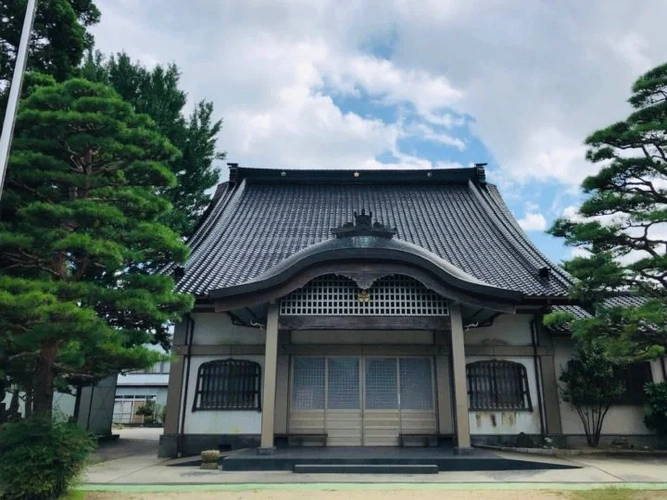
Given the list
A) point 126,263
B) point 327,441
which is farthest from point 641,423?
point 126,263

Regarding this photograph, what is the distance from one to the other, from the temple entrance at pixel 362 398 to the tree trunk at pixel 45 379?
6.15 meters

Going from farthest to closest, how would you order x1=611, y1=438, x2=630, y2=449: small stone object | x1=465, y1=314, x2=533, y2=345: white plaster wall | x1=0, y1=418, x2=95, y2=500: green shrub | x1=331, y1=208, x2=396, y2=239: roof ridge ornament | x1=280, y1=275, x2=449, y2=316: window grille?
x1=465, y1=314, x2=533, y2=345: white plaster wall < x1=611, y1=438, x2=630, y2=449: small stone object < x1=331, y1=208, x2=396, y2=239: roof ridge ornament < x1=280, y1=275, x2=449, y2=316: window grille < x1=0, y1=418, x2=95, y2=500: green shrub

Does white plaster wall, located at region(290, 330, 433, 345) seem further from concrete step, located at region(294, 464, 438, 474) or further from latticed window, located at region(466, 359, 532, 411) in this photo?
concrete step, located at region(294, 464, 438, 474)

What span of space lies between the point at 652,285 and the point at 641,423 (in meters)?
6.45

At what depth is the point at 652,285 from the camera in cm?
740

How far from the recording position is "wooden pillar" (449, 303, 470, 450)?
9.54m

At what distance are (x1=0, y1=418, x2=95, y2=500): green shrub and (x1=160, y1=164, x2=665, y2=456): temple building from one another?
4.33m

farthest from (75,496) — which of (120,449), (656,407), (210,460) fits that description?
(656,407)

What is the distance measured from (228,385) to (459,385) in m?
5.77

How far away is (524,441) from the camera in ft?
36.6

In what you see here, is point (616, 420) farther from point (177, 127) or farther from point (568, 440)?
point (177, 127)

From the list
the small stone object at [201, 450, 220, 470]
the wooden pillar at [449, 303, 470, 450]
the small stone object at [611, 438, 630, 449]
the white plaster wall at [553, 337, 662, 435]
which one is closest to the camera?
the small stone object at [201, 450, 220, 470]

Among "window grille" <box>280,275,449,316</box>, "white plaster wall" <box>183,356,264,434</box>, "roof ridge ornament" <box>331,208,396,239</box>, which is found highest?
"roof ridge ornament" <box>331,208,396,239</box>

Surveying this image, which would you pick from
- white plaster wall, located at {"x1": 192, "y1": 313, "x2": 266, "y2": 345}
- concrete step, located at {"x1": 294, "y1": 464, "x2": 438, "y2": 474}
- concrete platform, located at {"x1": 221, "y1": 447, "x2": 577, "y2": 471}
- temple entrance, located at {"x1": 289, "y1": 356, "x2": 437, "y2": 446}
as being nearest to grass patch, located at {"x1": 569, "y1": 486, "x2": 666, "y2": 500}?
concrete platform, located at {"x1": 221, "y1": 447, "x2": 577, "y2": 471}
